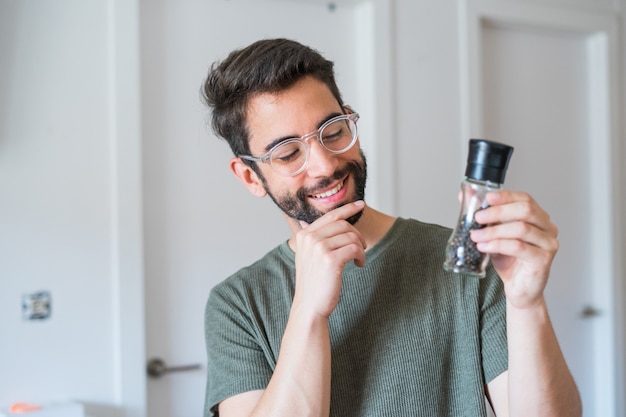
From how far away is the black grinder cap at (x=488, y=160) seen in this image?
0.82m

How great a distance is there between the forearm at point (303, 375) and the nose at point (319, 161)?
0.74ft

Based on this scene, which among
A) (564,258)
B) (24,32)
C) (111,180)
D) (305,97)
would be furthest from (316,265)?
(564,258)

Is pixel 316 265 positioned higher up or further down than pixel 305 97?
further down

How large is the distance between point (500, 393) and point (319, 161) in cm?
46

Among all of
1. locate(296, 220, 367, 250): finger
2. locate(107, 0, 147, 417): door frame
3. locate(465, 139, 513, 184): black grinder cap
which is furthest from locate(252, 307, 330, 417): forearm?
locate(107, 0, 147, 417): door frame

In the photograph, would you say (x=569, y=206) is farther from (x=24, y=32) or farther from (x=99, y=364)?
(x=24, y=32)

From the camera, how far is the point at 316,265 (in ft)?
3.36

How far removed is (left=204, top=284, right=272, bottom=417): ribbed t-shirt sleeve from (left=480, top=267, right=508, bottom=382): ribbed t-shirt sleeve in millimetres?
353

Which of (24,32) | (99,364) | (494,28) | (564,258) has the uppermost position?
(494,28)

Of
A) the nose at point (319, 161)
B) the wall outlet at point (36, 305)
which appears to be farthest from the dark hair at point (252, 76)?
the wall outlet at point (36, 305)

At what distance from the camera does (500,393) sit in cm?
107

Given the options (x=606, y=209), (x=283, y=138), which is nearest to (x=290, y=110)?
(x=283, y=138)

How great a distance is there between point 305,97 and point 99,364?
131 centimetres

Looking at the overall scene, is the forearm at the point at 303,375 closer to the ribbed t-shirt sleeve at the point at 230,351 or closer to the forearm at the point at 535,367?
the ribbed t-shirt sleeve at the point at 230,351
